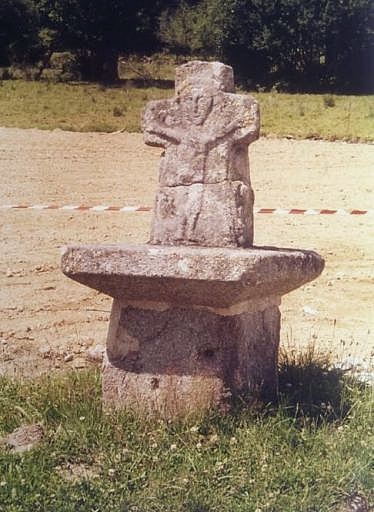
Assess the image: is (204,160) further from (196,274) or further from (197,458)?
(197,458)

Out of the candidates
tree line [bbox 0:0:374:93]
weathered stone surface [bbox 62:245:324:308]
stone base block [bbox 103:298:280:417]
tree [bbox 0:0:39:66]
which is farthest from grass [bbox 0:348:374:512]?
tree line [bbox 0:0:374:93]

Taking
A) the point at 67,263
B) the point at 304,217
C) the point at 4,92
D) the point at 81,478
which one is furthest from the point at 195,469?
the point at 4,92

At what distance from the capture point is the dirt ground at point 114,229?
296 inches

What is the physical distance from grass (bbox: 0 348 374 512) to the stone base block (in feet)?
0.41

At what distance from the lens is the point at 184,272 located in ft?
14.4

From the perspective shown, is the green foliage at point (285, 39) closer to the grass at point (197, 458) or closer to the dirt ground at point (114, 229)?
the dirt ground at point (114, 229)

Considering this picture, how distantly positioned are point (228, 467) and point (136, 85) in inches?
Result: 561

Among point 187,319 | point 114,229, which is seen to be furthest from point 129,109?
point 187,319

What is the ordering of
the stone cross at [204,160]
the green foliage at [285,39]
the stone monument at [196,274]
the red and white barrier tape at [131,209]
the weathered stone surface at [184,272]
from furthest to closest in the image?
1. the green foliage at [285,39]
2. the red and white barrier tape at [131,209]
3. the stone cross at [204,160]
4. the stone monument at [196,274]
5. the weathered stone surface at [184,272]

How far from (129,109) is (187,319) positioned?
13.5m

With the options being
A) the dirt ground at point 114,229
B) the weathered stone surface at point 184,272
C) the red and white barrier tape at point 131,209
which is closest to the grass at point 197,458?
the weathered stone surface at point 184,272

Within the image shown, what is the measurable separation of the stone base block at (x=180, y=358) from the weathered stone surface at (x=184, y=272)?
0.33 feet

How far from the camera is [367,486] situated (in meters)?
4.14

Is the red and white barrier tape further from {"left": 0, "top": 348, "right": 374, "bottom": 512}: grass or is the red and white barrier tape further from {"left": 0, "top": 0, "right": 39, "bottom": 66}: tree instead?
{"left": 0, "top": 348, "right": 374, "bottom": 512}: grass
